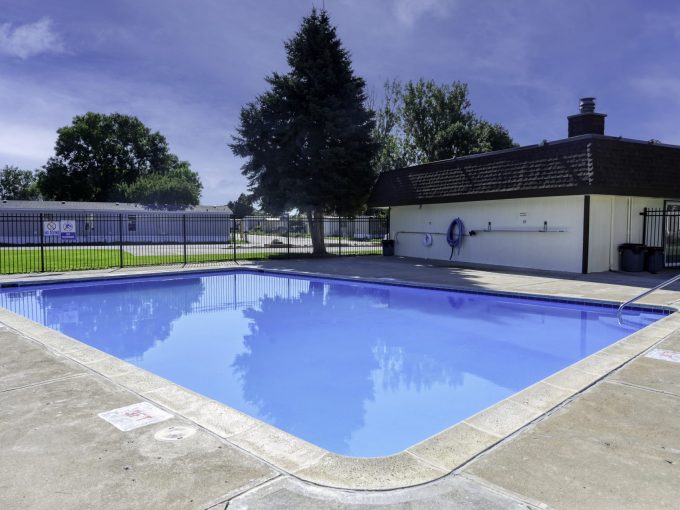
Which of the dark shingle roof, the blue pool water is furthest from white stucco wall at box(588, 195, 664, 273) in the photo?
the blue pool water

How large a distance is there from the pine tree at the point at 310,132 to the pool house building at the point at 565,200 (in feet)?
12.4

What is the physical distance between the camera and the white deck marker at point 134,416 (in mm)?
3172

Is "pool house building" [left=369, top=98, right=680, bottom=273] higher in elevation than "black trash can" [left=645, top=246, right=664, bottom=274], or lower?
higher

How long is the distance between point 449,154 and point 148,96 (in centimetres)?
2012

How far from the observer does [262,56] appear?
19859mm

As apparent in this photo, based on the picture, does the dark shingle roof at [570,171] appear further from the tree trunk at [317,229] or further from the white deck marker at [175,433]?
the white deck marker at [175,433]

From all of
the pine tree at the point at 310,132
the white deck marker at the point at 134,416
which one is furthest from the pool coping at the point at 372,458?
the pine tree at the point at 310,132

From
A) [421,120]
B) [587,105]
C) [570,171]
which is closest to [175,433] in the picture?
[570,171]

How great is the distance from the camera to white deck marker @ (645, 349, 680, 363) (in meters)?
4.77

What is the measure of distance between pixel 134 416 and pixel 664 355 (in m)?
5.28

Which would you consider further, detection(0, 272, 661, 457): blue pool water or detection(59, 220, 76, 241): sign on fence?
detection(59, 220, 76, 241): sign on fence

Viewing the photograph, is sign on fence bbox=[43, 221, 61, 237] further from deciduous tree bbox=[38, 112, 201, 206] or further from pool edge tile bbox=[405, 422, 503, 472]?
pool edge tile bbox=[405, 422, 503, 472]

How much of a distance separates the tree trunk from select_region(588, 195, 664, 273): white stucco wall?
10674mm

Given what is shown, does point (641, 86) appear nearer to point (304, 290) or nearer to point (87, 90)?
point (304, 290)
